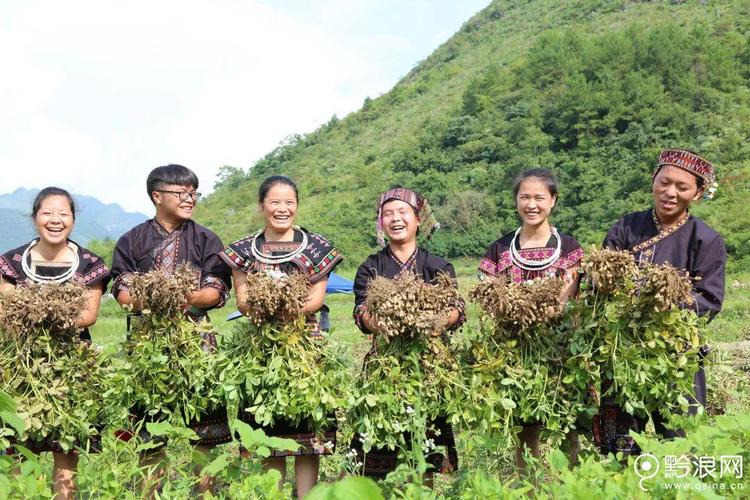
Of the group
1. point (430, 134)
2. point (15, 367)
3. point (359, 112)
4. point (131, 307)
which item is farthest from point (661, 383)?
point (359, 112)

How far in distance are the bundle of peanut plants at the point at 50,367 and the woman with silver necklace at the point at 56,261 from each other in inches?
8.7

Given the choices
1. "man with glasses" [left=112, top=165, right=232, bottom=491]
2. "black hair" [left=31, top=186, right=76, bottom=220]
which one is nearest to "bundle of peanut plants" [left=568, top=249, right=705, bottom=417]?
"man with glasses" [left=112, top=165, right=232, bottom=491]

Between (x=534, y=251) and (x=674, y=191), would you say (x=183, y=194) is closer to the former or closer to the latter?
(x=534, y=251)

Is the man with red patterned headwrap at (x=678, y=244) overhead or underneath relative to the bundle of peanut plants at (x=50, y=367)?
overhead

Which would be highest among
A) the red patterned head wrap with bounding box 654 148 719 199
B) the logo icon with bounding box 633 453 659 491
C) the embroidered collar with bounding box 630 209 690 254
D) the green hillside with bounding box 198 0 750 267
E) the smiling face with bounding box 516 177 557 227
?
the green hillside with bounding box 198 0 750 267

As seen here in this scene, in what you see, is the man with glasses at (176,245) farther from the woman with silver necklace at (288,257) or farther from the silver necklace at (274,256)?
the silver necklace at (274,256)

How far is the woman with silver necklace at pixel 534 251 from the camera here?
4.30 metres

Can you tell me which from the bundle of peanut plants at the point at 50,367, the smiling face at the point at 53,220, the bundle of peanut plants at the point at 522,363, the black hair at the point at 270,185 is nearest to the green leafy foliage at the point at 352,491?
the bundle of peanut plants at the point at 522,363

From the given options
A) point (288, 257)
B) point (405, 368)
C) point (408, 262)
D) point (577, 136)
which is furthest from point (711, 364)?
point (577, 136)

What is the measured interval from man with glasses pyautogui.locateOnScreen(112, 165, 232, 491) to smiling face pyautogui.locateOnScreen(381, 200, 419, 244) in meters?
1.06

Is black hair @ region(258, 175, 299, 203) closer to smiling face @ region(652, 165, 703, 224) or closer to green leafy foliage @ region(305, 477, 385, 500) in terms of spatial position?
smiling face @ region(652, 165, 703, 224)

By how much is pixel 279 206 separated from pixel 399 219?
72cm

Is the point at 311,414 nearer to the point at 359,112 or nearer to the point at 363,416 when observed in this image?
the point at 363,416

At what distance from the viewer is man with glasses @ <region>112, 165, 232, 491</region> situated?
443 cm
